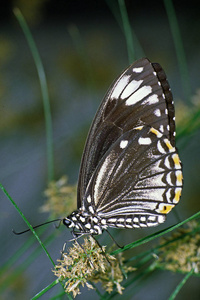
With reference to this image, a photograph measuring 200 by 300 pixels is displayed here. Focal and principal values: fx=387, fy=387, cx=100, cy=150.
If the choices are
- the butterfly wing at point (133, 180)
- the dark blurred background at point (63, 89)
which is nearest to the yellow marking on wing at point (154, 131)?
the butterfly wing at point (133, 180)

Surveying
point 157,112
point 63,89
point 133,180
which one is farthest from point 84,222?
point 63,89

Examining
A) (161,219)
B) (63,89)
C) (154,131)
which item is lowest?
(161,219)

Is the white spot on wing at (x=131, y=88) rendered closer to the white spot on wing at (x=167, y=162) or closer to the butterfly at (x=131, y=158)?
the butterfly at (x=131, y=158)

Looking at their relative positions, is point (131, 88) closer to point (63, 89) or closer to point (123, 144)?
point (123, 144)

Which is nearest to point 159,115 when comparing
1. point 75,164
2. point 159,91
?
point 159,91

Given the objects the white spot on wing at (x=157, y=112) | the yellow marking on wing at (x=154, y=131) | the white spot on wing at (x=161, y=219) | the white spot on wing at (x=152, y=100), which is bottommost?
the white spot on wing at (x=161, y=219)
